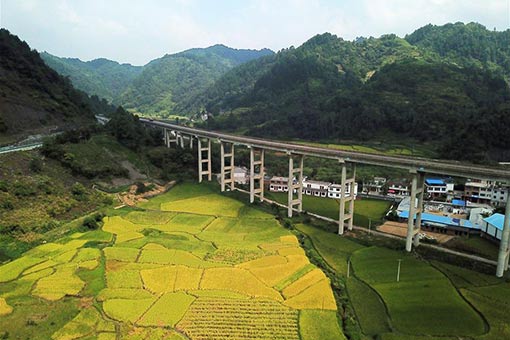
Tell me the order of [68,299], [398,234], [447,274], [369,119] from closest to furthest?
1. [68,299]
2. [447,274]
3. [398,234]
4. [369,119]

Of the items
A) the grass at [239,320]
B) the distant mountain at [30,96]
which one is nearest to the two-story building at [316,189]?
the grass at [239,320]

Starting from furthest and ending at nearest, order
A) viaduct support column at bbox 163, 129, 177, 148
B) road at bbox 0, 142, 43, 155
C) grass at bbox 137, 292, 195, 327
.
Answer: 1. viaduct support column at bbox 163, 129, 177, 148
2. road at bbox 0, 142, 43, 155
3. grass at bbox 137, 292, 195, 327

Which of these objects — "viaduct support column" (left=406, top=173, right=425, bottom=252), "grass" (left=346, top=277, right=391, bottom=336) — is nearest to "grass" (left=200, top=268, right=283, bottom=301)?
"grass" (left=346, top=277, right=391, bottom=336)

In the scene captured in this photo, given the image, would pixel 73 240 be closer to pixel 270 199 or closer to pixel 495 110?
pixel 270 199

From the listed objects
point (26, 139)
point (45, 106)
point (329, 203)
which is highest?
point (45, 106)

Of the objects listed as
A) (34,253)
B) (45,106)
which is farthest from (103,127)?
(34,253)

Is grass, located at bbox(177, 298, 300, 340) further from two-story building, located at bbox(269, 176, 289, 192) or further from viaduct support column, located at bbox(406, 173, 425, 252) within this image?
two-story building, located at bbox(269, 176, 289, 192)
